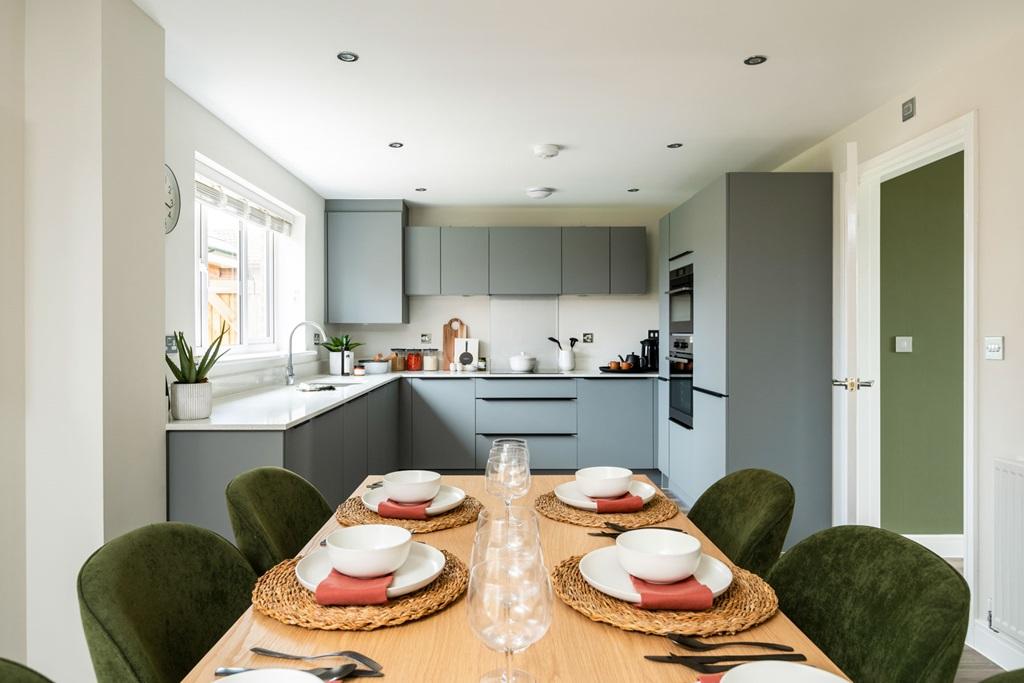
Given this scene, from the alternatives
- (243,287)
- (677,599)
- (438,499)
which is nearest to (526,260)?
(243,287)

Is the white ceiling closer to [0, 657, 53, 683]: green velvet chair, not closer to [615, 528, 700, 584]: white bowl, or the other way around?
[615, 528, 700, 584]: white bowl

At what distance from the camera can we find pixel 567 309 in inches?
235

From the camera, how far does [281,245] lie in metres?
4.96

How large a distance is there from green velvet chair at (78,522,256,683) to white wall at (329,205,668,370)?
15.1 feet

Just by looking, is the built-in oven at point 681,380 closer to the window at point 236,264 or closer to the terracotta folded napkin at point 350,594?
the window at point 236,264

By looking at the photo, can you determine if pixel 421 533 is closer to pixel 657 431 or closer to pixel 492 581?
pixel 492 581

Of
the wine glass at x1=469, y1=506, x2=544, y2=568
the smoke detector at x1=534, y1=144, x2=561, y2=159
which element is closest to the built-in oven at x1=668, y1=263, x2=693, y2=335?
the smoke detector at x1=534, y1=144, x2=561, y2=159

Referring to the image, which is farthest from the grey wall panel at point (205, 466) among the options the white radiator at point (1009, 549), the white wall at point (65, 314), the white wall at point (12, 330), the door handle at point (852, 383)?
the white radiator at point (1009, 549)

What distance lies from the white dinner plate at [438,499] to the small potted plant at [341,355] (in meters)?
3.62

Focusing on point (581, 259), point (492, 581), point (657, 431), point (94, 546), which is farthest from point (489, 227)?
point (492, 581)

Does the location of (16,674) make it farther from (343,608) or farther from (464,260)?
(464,260)

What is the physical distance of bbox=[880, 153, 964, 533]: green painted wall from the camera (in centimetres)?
372

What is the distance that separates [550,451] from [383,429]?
1.52 meters

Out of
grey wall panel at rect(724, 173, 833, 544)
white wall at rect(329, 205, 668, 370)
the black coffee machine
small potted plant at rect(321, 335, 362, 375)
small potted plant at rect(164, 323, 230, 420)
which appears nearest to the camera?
small potted plant at rect(164, 323, 230, 420)
